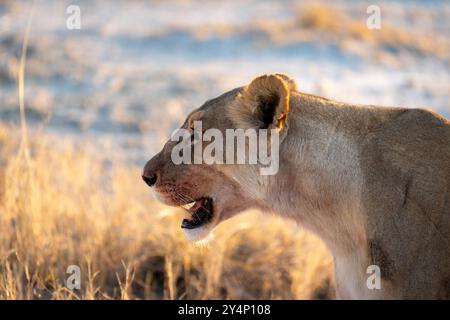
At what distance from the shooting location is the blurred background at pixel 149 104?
4.56 metres

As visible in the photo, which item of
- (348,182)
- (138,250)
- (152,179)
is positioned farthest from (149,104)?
(348,182)

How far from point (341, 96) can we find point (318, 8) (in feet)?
10.5

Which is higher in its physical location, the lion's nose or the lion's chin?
the lion's nose

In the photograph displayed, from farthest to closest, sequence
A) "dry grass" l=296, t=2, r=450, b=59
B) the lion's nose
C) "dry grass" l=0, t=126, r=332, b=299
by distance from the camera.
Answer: "dry grass" l=296, t=2, r=450, b=59
"dry grass" l=0, t=126, r=332, b=299
the lion's nose

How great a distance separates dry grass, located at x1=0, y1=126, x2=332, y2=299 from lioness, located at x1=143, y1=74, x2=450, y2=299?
1.18 meters

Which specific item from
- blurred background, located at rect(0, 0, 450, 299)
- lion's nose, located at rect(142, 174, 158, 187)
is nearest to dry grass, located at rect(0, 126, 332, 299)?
blurred background, located at rect(0, 0, 450, 299)

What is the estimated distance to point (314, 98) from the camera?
3117 millimetres

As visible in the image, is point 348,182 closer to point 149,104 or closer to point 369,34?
point 149,104

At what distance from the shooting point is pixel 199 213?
3.26 m

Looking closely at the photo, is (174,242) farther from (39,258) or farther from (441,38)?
(441,38)

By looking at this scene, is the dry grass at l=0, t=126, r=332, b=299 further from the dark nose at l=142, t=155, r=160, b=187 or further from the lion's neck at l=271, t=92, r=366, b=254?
the lion's neck at l=271, t=92, r=366, b=254

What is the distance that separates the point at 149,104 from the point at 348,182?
593 cm

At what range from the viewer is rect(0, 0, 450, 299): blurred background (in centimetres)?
456
